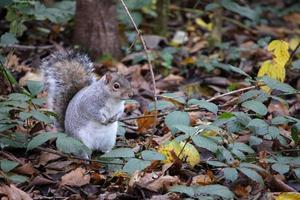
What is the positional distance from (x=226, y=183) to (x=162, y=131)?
97 cm

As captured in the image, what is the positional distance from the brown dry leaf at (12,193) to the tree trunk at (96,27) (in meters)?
2.64

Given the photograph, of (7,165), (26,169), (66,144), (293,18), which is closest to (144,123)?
(26,169)

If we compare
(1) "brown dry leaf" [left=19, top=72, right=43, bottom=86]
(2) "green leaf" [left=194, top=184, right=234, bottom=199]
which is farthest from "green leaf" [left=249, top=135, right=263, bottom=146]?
(1) "brown dry leaf" [left=19, top=72, right=43, bottom=86]

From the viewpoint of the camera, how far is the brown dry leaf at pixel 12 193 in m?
3.02

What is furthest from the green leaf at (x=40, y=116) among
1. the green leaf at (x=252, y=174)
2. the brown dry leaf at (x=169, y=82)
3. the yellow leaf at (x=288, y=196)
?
the brown dry leaf at (x=169, y=82)

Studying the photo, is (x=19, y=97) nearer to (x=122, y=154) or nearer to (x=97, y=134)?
(x=97, y=134)

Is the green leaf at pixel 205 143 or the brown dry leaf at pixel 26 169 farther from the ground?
the green leaf at pixel 205 143

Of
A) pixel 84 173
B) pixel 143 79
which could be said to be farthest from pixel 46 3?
pixel 84 173

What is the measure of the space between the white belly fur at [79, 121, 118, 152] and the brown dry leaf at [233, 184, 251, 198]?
911mm

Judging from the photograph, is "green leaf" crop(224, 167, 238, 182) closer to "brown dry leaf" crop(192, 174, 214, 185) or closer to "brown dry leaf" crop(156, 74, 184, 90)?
"brown dry leaf" crop(192, 174, 214, 185)

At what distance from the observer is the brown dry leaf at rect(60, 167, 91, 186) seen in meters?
3.37

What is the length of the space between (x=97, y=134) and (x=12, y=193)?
820 mm

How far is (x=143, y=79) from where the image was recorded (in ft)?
17.6

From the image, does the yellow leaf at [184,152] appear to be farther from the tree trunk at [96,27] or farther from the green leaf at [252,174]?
Answer: the tree trunk at [96,27]
